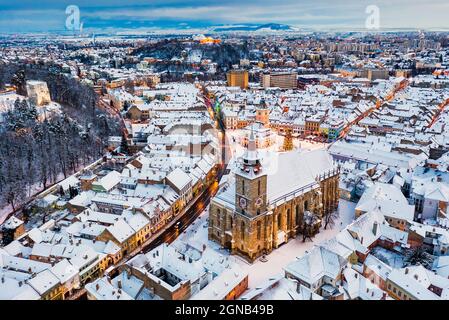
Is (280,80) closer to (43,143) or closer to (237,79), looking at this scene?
(237,79)

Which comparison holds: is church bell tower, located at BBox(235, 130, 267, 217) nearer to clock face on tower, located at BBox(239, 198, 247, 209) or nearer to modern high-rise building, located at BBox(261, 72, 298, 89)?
clock face on tower, located at BBox(239, 198, 247, 209)

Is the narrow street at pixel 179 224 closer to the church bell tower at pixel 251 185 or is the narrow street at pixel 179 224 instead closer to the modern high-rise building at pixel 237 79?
the church bell tower at pixel 251 185

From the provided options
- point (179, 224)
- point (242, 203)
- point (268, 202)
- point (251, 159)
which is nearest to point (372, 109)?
point (179, 224)

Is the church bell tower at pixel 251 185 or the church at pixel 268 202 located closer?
the church bell tower at pixel 251 185

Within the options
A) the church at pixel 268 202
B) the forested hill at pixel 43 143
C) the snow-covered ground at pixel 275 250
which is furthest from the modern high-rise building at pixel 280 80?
the church at pixel 268 202
